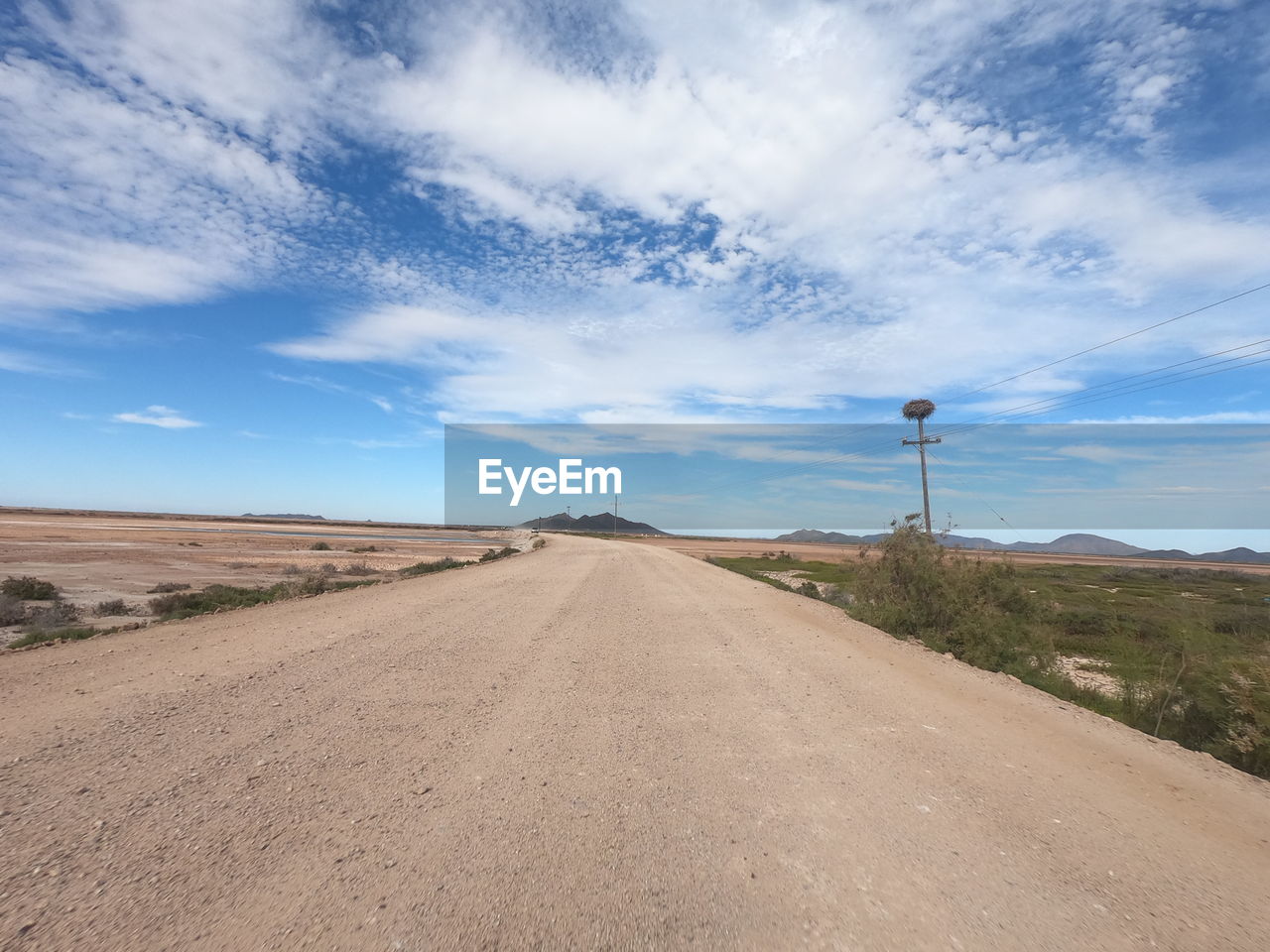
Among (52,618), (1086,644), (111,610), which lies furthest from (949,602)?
(111,610)

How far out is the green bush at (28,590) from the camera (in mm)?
14695

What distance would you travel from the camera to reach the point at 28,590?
1497 centimetres

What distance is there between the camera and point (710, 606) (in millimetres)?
14609

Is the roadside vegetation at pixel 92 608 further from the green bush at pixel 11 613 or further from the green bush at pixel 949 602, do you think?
the green bush at pixel 949 602

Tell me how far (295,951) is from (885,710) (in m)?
5.75

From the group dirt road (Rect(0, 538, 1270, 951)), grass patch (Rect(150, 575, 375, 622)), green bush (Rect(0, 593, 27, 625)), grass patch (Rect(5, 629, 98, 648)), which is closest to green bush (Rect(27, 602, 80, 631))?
green bush (Rect(0, 593, 27, 625))

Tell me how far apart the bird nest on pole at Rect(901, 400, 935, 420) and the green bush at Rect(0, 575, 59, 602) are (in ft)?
131

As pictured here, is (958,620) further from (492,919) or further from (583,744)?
(492,919)

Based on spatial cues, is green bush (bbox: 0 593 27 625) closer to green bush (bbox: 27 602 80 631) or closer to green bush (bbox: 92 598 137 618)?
green bush (bbox: 27 602 80 631)

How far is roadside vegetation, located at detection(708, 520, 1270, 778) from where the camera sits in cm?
627

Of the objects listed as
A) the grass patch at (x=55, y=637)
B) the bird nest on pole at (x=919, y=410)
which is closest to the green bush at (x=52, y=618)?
the grass patch at (x=55, y=637)

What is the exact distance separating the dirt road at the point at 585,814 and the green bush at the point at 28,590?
9.81 meters

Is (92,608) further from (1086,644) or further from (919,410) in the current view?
(919,410)

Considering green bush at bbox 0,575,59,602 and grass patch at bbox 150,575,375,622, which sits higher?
green bush at bbox 0,575,59,602
